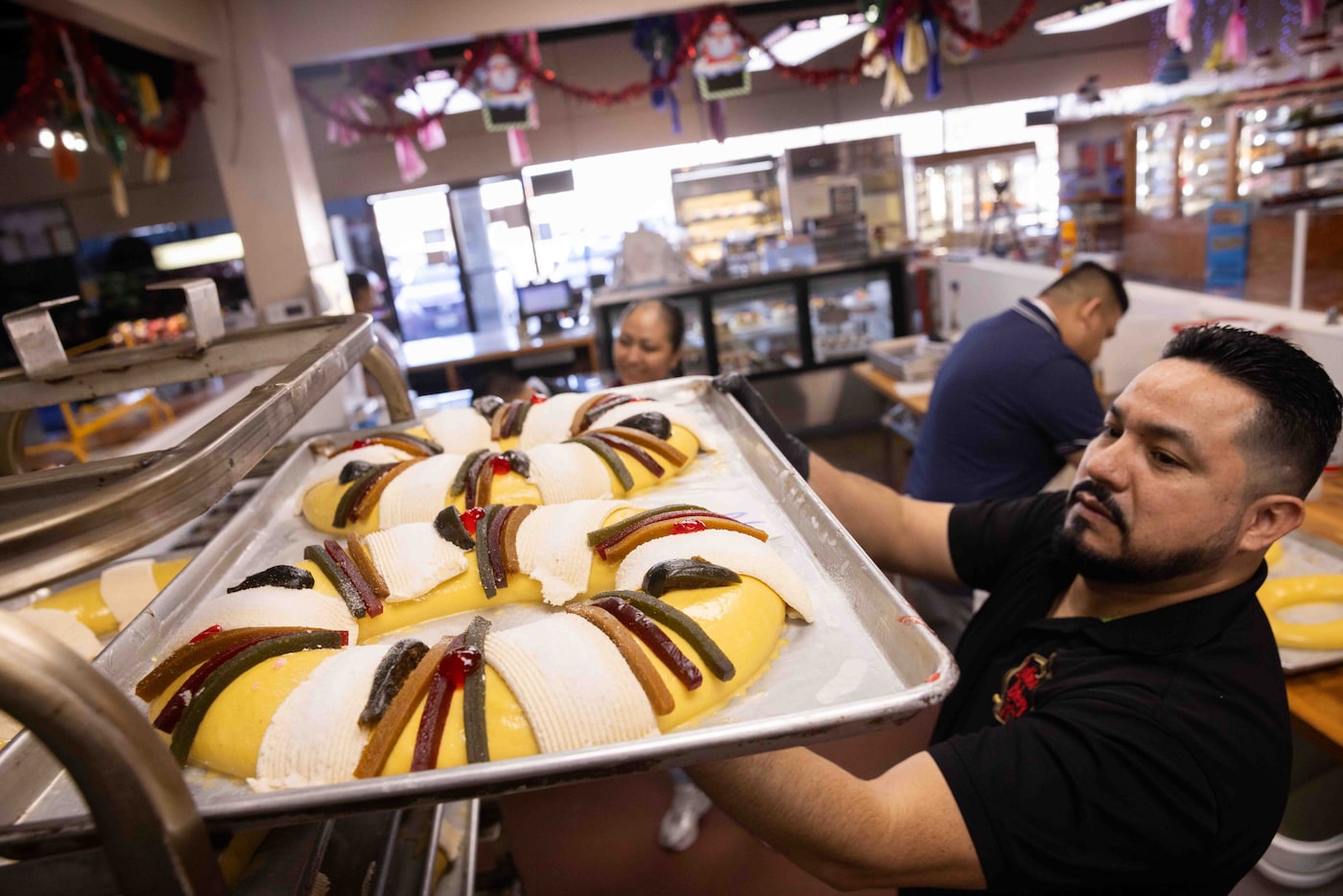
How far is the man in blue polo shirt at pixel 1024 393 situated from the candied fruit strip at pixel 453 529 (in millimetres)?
2176

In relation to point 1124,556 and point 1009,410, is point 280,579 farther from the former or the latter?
point 1009,410

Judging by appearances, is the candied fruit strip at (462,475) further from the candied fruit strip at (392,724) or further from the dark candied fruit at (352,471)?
the candied fruit strip at (392,724)

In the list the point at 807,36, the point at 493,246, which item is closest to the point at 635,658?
the point at 807,36

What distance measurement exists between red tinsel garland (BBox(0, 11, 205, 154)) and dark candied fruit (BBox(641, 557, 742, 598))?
15.0ft

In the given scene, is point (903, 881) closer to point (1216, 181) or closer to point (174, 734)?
point (174, 734)

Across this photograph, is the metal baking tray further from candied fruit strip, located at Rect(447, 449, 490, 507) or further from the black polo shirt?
the black polo shirt

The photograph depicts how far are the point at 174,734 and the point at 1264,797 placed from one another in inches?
53.8

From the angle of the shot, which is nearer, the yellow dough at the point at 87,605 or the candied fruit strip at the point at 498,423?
the yellow dough at the point at 87,605

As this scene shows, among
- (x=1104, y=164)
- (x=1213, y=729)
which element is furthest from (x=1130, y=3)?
(x=1213, y=729)

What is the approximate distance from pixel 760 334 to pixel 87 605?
18.0ft

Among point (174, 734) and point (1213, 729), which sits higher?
point (174, 734)

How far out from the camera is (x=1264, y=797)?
119 cm

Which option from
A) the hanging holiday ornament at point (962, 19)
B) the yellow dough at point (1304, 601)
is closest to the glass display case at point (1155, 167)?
the hanging holiday ornament at point (962, 19)

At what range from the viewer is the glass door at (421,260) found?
884cm
